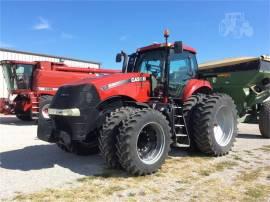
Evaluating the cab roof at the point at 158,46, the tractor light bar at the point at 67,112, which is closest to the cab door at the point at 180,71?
the cab roof at the point at 158,46

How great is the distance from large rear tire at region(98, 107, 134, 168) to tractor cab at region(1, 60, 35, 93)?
10350mm

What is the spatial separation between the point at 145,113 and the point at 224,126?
266 cm

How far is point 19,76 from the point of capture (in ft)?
49.9

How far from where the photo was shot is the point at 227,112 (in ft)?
24.9

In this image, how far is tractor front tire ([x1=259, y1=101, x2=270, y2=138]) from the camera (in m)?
9.92

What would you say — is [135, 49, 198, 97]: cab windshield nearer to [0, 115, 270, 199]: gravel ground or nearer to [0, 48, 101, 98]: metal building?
[0, 115, 270, 199]: gravel ground

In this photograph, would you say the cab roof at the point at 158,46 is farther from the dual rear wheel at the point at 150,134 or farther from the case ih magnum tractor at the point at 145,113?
the dual rear wheel at the point at 150,134

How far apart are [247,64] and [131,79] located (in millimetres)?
5018

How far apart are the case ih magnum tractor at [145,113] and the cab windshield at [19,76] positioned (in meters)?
8.53

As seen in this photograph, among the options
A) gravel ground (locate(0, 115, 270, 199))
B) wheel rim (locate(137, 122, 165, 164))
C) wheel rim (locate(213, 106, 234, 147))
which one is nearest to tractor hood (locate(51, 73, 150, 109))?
wheel rim (locate(137, 122, 165, 164))

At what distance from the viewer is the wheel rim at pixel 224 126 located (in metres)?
7.46

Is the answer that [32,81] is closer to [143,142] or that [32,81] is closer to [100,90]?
[100,90]

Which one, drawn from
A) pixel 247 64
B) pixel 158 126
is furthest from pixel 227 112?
pixel 247 64

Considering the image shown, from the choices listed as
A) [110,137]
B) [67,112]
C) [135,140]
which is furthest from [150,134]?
[67,112]
